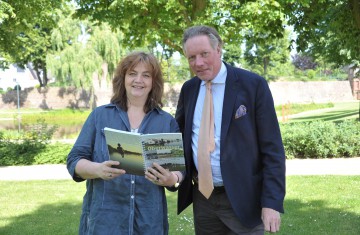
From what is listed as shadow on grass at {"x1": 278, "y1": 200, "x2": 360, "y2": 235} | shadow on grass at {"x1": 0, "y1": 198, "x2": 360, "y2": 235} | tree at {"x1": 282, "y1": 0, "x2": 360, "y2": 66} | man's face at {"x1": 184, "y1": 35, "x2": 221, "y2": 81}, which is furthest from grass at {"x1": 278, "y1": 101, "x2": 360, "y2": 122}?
man's face at {"x1": 184, "y1": 35, "x2": 221, "y2": 81}

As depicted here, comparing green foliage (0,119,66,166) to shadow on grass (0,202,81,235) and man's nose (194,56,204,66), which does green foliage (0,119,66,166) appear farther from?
man's nose (194,56,204,66)

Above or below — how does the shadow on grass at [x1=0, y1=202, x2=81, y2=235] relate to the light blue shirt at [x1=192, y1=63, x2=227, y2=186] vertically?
below

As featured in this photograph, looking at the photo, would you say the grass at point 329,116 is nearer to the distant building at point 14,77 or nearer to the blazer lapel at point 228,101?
the blazer lapel at point 228,101

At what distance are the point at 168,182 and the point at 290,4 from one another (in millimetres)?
8463

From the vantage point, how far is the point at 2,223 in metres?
6.90

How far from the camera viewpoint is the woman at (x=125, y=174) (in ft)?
8.95

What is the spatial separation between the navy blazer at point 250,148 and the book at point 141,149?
1.43ft

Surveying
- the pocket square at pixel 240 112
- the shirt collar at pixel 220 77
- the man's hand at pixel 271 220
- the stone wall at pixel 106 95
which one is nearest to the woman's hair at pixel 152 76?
the shirt collar at pixel 220 77

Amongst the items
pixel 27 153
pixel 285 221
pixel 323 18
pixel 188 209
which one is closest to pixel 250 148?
pixel 285 221

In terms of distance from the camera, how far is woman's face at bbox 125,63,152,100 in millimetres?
2801

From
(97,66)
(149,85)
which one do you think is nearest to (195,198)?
(149,85)

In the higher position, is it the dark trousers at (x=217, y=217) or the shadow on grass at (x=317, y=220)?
the dark trousers at (x=217, y=217)

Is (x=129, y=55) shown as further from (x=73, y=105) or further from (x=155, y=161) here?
(x=73, y=105)

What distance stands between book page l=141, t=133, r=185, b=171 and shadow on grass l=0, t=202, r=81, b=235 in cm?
406
